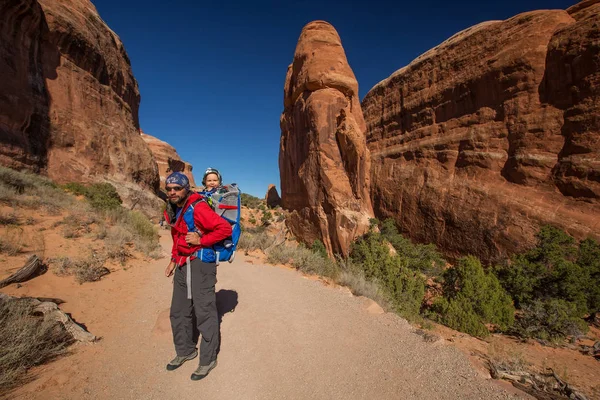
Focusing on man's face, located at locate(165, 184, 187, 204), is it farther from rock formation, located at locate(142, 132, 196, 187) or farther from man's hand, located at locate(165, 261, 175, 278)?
rock formation, located at locate(142, 132, 196, 187)

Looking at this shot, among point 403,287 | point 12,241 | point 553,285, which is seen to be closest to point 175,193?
point 12,241

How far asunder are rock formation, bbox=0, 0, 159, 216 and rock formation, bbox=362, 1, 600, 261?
19859mm

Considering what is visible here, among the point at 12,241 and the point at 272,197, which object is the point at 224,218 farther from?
the point at 272,197

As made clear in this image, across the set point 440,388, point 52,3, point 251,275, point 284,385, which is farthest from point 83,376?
point 52,3

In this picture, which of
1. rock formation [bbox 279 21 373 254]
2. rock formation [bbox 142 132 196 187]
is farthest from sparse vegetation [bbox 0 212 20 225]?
rock formation [bbox 142 132 196 187]

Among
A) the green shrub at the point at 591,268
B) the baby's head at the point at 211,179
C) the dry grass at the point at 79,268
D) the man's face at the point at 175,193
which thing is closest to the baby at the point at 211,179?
the baby's head at the point at 211,179

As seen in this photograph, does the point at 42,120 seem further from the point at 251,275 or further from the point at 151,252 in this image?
the point at 251,275

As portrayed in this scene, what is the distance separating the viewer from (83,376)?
249cm

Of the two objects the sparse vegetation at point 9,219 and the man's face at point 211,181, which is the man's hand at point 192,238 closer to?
the man's face at point 211,181

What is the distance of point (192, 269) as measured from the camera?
2.86m

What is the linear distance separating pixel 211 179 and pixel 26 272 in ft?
12.4

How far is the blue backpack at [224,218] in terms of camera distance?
2863mm

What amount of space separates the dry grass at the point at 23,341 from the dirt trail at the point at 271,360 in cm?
13

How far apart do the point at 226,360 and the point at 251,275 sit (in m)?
3.59
